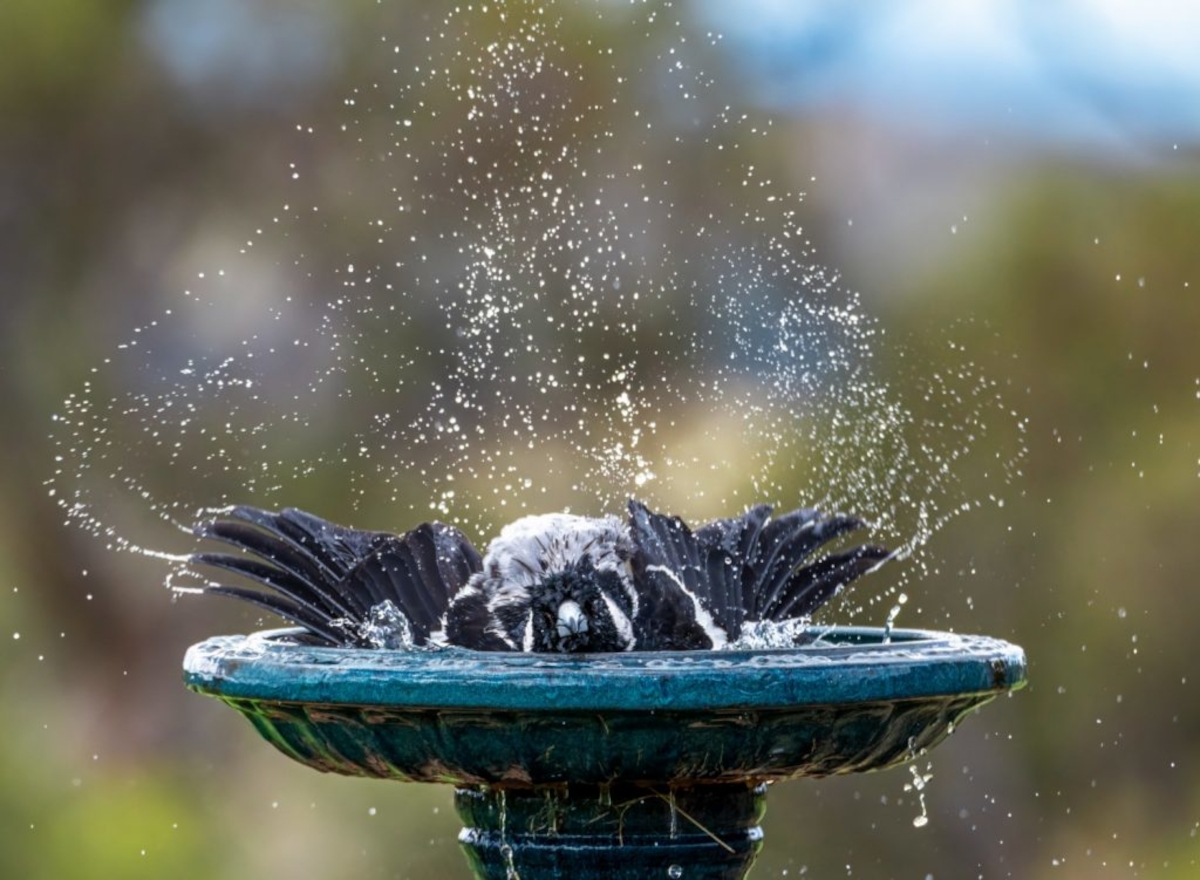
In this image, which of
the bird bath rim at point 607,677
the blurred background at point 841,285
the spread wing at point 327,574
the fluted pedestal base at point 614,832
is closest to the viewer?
the bird bath rim at point 607,677

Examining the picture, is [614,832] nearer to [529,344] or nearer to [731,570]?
[731,570]

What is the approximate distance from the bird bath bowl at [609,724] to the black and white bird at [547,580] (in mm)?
130

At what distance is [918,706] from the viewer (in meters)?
2.15

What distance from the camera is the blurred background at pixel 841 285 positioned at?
6.68 metres

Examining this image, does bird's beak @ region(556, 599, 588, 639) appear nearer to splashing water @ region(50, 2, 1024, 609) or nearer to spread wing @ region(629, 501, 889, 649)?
spread wing @ region(629, 501, 889, 649)

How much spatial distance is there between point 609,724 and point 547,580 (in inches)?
14.8

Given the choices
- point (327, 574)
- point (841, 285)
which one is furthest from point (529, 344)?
point (327, 574)

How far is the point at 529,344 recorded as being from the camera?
733cm

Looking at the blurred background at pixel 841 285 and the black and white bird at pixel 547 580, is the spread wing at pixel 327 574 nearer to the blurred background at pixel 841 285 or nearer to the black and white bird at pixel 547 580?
the black and white bird at pixel 547 580

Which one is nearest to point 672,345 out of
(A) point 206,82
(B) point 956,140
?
(B) point 956,140

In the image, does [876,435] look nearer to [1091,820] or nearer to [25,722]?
[1091,820]

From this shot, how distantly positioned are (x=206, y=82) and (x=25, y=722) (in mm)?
2805

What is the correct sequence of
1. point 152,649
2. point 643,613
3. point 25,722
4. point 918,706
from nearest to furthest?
point 918,706 < point 643,613 < point 25,722 < point 152,649

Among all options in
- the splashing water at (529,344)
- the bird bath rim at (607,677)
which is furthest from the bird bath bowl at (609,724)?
the splashing water at (529,344)
